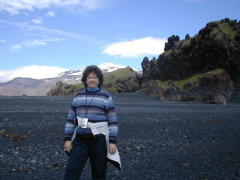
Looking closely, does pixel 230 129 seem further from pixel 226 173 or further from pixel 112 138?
pixel 112 138

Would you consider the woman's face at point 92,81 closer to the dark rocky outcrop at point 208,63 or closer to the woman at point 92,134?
the woman at point 92,134

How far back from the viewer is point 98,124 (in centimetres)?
649

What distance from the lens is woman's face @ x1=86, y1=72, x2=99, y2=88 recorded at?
6715 mm

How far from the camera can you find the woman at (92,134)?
21.0ft

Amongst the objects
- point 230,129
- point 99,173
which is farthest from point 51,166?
point 230,129

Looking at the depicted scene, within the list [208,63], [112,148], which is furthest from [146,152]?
[208,63]

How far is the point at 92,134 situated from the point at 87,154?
1.50 ft

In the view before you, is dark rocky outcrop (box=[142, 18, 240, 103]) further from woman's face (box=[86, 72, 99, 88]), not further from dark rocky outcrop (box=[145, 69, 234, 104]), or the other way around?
woman's face (box=[86, 72, 99, 88])

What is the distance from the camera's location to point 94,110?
257 inches

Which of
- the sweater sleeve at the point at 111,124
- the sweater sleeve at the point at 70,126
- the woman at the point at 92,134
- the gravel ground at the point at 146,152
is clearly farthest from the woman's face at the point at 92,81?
the gravel ground at the point at 146,152

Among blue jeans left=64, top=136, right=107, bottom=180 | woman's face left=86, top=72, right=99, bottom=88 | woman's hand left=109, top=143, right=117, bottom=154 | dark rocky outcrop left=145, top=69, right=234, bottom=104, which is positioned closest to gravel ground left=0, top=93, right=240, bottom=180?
blue jeans left=64, top=136, right=107, bottom=180

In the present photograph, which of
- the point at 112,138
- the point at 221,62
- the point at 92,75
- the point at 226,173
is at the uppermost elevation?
the point at 221,62

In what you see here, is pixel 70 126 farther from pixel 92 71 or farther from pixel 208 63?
pixel 208 63

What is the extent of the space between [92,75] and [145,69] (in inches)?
3531
